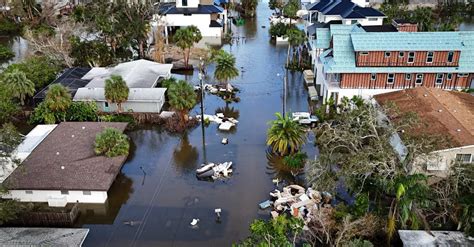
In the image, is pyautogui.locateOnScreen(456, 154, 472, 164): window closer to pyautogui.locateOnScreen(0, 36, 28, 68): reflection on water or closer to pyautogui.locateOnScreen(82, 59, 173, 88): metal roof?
pyautogui.locateOnScreen(82, 59, 173, 88): metal roof

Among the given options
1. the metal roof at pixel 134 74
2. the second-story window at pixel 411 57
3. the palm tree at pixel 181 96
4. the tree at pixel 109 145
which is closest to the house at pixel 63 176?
the tree at pixel 109 145

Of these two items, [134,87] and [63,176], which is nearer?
Answer: [63,176]

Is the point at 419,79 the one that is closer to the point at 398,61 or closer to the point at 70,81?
the point at 398,61

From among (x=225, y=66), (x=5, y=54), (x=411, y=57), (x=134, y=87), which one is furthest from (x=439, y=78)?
(x=5, y=54)

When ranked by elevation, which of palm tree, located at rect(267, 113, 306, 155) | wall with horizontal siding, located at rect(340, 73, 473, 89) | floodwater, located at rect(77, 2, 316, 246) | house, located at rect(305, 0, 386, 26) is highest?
house, located at rect(305, 0, 386, 26)

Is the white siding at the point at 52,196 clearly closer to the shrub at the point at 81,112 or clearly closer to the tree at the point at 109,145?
the tree at the point at 109,145

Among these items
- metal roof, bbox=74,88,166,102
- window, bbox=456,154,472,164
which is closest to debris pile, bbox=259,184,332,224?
window, bbox=456,154,472,164
